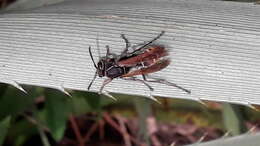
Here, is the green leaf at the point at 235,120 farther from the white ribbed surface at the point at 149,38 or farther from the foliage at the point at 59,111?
the white ribbed surface at the point at 149,38

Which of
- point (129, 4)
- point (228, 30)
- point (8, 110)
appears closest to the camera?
point (228, 30)

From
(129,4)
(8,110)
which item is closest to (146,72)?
(129,4)

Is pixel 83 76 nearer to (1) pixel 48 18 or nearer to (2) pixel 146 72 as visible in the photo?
(1) pixel 48 18

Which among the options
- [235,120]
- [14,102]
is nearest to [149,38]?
[235,120]

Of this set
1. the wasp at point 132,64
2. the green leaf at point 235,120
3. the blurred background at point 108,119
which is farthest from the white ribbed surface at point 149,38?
the green leaf at point 235,120

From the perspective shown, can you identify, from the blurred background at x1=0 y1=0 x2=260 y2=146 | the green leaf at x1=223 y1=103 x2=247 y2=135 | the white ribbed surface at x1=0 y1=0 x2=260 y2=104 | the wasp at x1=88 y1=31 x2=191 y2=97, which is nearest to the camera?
the white ribbed surface at x1=0 y1=0 x2=260 y2=104

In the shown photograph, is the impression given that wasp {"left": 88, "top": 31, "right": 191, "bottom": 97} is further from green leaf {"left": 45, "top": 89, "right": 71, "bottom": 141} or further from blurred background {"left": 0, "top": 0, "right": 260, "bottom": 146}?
green leaf {"left": 45, "top": 89, "right": 71, "bottom": 141}

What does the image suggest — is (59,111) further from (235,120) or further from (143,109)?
(235,120)

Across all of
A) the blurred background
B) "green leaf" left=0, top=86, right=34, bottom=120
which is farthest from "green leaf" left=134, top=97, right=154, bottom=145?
"green leaf" left=0, top=86, right=34, bottom=120
